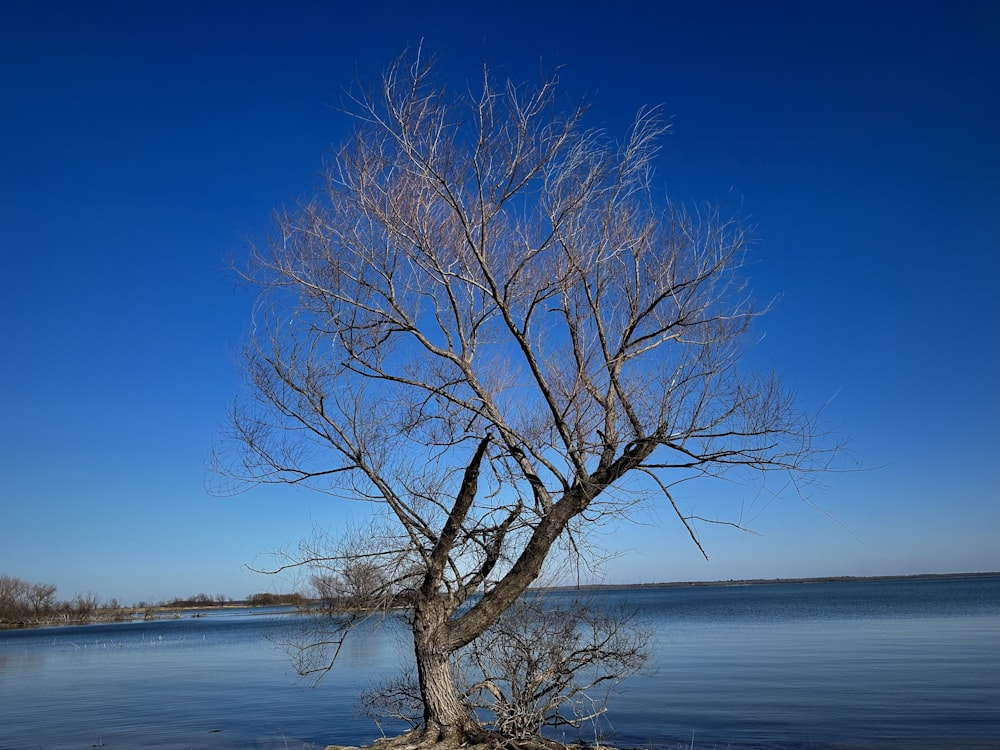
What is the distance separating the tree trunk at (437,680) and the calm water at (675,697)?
7.52 feet

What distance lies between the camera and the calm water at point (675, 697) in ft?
48.5

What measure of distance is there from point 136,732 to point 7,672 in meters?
19.8

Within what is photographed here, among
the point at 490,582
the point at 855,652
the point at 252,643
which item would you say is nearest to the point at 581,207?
the point at 490,582

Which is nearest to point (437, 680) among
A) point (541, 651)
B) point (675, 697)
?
point (541, 651)

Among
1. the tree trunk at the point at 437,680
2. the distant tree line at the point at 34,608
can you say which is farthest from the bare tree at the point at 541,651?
the distant tree line at the point at 34,608

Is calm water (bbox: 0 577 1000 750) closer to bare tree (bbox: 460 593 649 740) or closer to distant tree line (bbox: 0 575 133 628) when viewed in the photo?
bare tree (bbox: 460 593 649 740)

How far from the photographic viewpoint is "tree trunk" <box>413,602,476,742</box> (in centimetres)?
936

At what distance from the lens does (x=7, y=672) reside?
31.6 meters

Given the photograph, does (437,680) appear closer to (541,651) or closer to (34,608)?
(541,651)

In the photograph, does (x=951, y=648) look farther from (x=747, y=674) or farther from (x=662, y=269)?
(x=662, y=269)

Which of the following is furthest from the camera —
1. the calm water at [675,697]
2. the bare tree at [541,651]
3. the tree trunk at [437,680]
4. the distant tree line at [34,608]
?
the distant tree line at [34,608]

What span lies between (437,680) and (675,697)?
1140cm

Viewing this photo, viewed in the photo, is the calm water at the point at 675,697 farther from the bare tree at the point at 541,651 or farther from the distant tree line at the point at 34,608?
the distant tree line at the point at 34,608

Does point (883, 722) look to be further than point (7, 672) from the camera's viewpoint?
No
